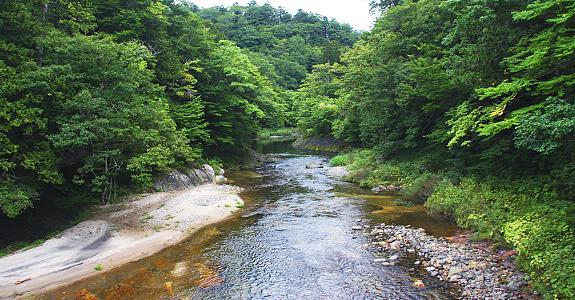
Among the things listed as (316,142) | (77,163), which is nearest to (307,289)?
(77,163)

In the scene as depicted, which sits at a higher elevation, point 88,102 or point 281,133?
point 88,102

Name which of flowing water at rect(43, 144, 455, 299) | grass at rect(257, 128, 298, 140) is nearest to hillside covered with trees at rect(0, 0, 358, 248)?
flowing water at rect(43, 144, 455, 299)

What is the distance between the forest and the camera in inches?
424

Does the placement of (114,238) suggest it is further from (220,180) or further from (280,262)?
(220,180)

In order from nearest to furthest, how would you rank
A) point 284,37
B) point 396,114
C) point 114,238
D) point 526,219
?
point 526,219, point 114,238, point 396,114, point 284,37

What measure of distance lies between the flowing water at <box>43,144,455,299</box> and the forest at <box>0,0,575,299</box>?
3025 millimetres

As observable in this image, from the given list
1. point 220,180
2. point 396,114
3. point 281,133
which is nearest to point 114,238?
point 220,180

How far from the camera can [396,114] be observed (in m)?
26.1

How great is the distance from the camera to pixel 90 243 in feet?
45.9

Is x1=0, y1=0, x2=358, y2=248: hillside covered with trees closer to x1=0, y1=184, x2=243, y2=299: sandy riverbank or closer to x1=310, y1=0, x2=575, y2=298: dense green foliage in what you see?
x1=0, y1=184, x2=243, y2=299: sandy riverbank

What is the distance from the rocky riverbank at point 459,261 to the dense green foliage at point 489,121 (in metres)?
0.57

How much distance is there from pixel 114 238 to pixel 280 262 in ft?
23.1

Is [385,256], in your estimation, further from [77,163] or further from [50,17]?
[50,17]

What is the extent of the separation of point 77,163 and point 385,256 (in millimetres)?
15037
